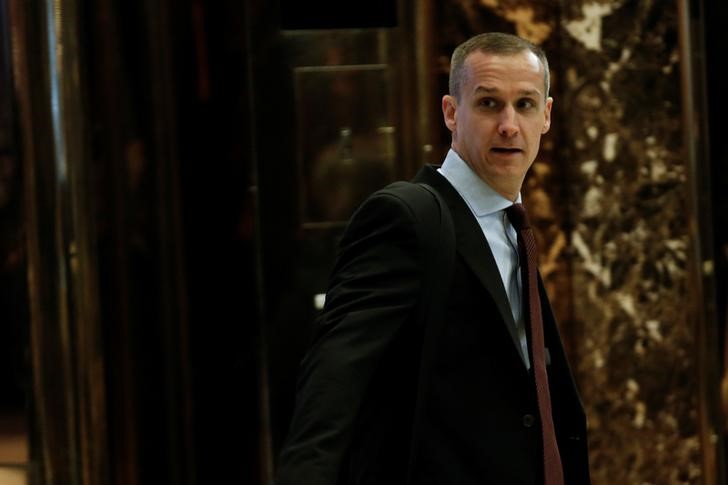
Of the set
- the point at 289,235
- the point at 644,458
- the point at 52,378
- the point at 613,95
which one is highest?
the point at 613,95

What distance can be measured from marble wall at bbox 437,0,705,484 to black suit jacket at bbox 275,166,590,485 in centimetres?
212

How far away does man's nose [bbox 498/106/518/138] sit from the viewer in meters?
2.63

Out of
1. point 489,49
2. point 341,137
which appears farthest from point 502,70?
point 341,137

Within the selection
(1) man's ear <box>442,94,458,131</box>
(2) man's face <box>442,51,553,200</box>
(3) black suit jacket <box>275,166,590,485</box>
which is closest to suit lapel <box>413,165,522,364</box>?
(3) black suit jacket <box>275,166,590,485</box>

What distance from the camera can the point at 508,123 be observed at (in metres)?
2.63

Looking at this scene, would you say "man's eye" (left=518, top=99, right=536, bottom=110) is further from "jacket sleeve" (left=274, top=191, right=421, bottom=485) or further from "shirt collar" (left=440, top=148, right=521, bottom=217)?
"jacket sleeve" (left=274, top=191, right=421, bottom=485)

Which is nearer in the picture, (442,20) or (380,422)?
(380,422)

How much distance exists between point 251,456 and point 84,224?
39.8 inches

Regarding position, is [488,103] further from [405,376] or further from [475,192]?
[405,376]

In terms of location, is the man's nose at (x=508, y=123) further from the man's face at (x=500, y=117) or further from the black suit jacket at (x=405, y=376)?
the black suit jacket at (x=405, y=376)

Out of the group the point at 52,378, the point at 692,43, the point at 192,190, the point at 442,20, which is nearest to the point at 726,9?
the point at 692,43

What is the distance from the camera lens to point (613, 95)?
467cm

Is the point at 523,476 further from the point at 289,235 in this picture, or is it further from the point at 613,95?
the point at 613,95

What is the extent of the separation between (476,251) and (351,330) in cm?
37
